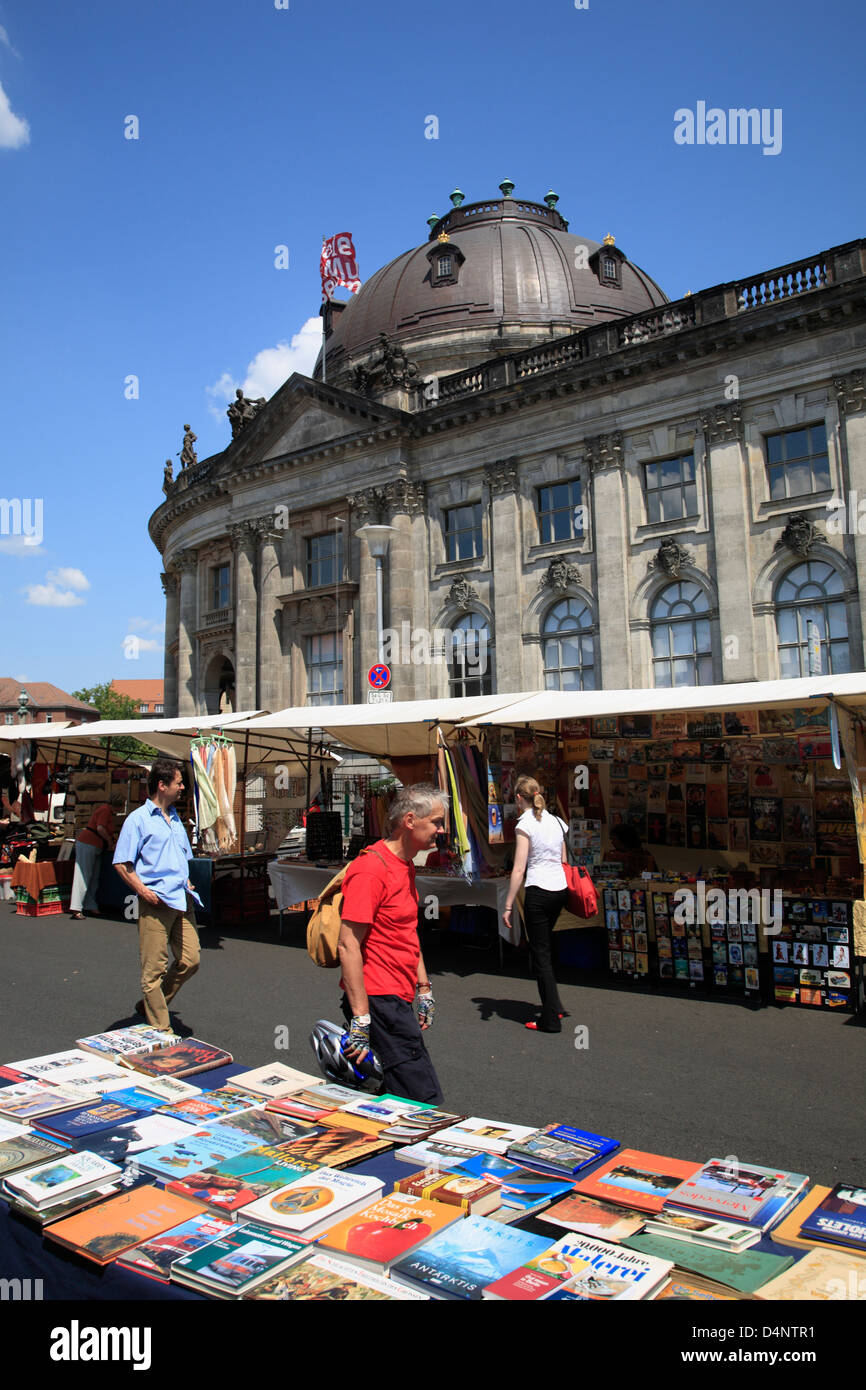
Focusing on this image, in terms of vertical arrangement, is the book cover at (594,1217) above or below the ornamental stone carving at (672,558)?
below

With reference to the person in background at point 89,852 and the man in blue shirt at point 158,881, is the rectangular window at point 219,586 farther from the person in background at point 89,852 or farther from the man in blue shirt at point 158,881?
the man in blue shirt at point 158,881

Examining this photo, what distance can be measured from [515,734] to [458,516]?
18368 mm

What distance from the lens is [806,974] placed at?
8.93 metres

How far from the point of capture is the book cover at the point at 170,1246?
2.48 m

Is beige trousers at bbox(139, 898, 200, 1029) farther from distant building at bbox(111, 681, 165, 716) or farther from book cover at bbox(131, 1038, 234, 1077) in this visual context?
distant building at bbox(111, 681, 165, 716)

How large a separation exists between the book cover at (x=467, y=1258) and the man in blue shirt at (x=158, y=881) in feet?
15.5

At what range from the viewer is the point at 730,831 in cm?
1126

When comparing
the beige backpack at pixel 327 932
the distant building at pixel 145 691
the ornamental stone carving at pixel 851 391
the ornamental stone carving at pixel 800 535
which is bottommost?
the beige backpack at pixel 327 932

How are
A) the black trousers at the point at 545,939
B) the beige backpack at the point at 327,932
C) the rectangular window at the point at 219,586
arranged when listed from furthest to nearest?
the rectangular window at the point at 219,586 < the black trousers at the point at 545,939 < the beige backpack at the point at 327,932

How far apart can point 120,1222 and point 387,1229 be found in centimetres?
82

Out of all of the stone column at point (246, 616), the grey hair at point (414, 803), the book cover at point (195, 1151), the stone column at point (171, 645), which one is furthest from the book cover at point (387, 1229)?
the stone column at point (171, 645)

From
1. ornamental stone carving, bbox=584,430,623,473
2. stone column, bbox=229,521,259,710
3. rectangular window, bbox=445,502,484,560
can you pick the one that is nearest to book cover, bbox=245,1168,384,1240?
ornamental stone carving, bbox=584,430,623,473
